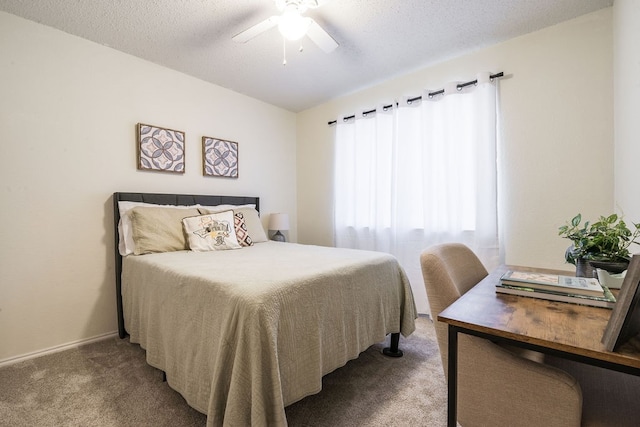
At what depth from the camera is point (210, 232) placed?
95.7 inches

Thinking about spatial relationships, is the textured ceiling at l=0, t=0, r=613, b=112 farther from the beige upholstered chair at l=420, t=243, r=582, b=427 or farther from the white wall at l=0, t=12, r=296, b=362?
the beige upholstered chair at l=420, t=243, r=582, b=427

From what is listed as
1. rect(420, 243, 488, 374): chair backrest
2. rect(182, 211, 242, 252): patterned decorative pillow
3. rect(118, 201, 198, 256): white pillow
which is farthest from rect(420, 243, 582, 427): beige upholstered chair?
rect(118, 201, 198, 256): white pillow

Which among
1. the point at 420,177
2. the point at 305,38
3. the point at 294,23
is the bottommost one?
the point at 420,177

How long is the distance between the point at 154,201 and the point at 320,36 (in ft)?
6.54

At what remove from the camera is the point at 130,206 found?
2371 millimetres

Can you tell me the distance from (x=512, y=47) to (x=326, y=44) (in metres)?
1.64

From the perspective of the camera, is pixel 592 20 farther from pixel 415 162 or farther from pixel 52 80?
pixel 52 80

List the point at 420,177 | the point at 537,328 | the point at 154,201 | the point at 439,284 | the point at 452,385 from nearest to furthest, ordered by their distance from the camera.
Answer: the point at 537,328, the point at 452,385, the point at 439,284, the point at 154,201, the point at 420,177

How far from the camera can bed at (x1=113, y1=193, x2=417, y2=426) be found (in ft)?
3.67

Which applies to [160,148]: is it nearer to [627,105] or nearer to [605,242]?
[605,242]

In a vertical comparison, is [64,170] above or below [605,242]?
above

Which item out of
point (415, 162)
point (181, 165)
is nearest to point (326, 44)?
point (415, 162)

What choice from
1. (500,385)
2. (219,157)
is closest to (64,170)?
(219,157)

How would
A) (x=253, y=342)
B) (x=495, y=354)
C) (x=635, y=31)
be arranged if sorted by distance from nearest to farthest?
(x=495, y=354)
(x=253, y=342)
(x=635, y=31)
